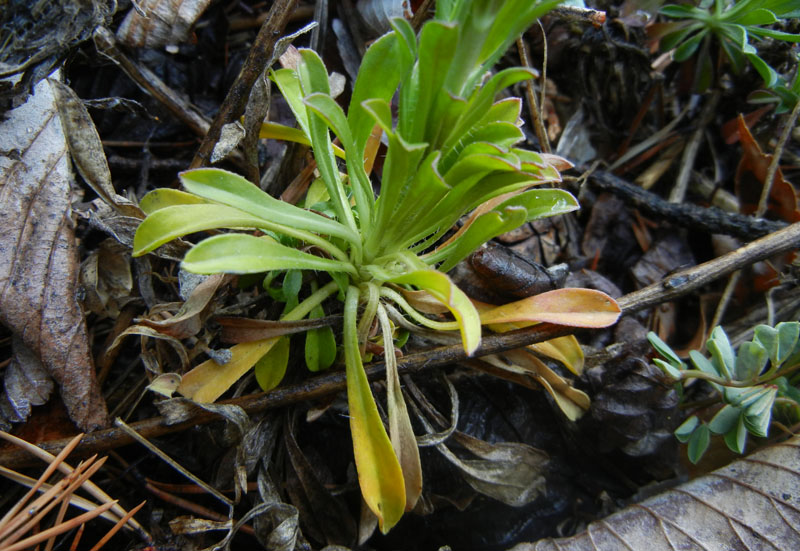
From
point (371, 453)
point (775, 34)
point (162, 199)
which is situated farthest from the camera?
point (775, 34)

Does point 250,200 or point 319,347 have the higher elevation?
point 250,200

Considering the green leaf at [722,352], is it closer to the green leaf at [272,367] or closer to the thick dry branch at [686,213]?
the thick dry branch at [686,213]

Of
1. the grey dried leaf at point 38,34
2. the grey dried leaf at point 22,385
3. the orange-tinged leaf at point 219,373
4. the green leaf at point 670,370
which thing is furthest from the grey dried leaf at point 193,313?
the green leaf at point 670,370

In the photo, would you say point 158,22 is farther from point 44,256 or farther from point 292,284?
point 292,284

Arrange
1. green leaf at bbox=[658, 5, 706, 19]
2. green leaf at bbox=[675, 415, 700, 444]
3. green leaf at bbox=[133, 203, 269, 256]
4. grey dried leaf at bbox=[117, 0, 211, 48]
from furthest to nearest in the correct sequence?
1. green leaf at bbox=[658, 5, 706, 19]
2. grey dried leaf at bbox=[117, 0, 211, 48]
3. green leaf at bbox=[675, 415, 700, 444]
4. green leaf at bbox=[133, 203, 269, 256]

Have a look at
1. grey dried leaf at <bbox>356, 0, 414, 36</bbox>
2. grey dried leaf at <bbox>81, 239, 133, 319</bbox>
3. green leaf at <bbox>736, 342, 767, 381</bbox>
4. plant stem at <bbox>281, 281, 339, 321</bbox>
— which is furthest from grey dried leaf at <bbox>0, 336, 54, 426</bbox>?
green leaf at <bbox>736, 342, 767, 381</bbox>

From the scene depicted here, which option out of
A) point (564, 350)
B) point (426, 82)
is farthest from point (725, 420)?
point (426, 82)

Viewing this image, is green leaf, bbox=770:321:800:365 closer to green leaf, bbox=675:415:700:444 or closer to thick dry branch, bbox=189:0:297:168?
green leaf, bbox=675:415:700:444
